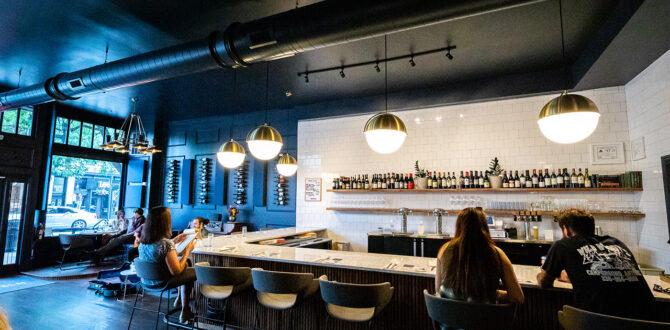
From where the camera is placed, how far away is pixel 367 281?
3090 mm

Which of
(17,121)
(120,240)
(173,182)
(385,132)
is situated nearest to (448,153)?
(385,132)

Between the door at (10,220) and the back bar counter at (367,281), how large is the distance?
219 inches

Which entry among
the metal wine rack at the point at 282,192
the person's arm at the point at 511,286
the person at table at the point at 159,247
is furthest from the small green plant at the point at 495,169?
the person at table at the point at 159,247

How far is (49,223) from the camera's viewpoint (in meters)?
7.61

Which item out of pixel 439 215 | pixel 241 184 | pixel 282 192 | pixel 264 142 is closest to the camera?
pixel 264 142

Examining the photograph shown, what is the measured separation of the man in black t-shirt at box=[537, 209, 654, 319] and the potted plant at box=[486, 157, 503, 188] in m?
3.25

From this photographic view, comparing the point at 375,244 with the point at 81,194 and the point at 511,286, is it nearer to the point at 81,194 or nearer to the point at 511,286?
the point at 511,286

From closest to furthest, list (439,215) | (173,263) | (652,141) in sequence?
(173,263)
(652,141)
(439,215)

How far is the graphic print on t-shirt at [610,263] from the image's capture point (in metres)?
1.90

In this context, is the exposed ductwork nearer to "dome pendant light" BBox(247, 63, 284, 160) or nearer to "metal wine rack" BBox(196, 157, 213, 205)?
"dome pendant light" BBox(247, 63, 284, 160)

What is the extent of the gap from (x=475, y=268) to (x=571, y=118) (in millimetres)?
1338

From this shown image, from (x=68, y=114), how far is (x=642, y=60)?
10.7 m

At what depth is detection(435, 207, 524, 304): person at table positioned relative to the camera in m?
2.05

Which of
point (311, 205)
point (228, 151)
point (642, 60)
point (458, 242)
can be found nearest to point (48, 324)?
point (228, 151)
